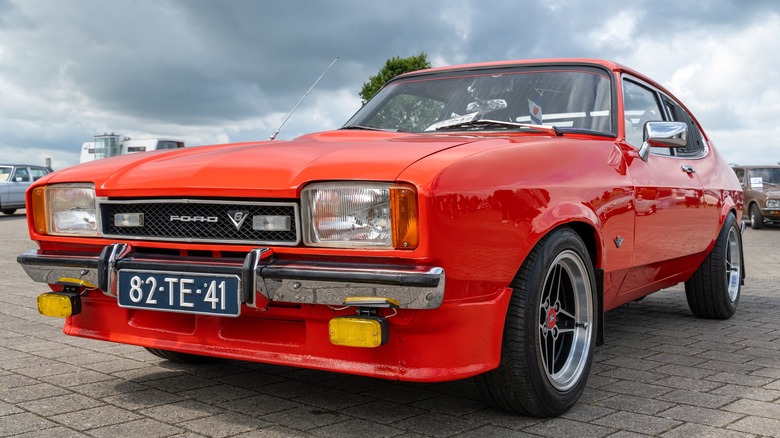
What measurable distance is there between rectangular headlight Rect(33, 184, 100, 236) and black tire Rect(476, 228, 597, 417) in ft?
5.41

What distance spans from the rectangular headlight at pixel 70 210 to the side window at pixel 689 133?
3.50 meters

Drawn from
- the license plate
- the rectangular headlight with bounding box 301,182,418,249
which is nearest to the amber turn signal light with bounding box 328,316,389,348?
the rectangular headlight with bounding box 301,182,418,249

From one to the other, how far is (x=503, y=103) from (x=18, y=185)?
79.7ft

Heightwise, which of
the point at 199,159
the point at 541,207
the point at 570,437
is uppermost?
the point at 199,159

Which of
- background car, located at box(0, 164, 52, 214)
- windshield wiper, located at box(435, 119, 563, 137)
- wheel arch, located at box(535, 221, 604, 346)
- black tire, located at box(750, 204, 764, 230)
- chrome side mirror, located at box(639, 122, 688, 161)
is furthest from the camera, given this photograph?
background car, located at box(0, 164, 52, 214)

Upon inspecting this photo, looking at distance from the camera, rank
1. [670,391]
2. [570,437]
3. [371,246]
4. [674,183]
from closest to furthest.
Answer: [371,246] < [570,437] < [670,391] < [674,183]

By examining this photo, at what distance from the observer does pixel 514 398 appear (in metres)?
2.87

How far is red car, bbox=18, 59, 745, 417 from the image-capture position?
253 centimetres

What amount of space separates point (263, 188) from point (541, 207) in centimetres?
101

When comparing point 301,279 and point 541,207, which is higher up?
point 541,207

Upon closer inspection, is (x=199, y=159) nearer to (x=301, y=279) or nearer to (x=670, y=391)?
(x=301, y=279)

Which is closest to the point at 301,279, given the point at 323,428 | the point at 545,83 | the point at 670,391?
the point at 323,428

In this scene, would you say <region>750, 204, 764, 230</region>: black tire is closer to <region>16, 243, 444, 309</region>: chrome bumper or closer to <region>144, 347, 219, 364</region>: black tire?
<region>144, 347, 219, 364</region>: black tire

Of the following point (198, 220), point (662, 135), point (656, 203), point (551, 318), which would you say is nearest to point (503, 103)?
point (662, 135)
